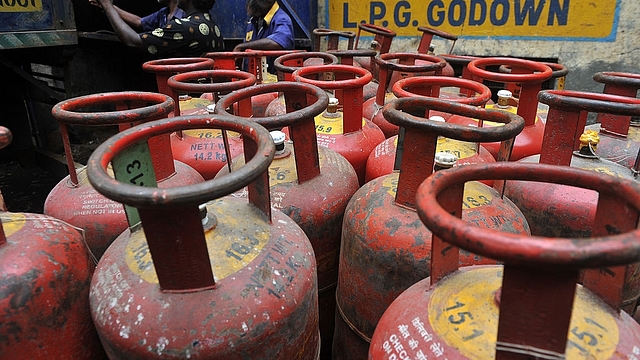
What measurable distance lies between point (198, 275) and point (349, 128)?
4.44ft

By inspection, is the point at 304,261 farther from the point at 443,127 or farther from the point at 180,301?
the point at 443,127

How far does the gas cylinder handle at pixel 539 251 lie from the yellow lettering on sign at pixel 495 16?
12.4ft

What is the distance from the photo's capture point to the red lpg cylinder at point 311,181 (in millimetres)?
1596

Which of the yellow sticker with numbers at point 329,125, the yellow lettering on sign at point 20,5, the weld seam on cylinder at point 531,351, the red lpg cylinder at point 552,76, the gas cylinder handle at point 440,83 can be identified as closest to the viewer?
the weld seam on cylinder at point 531,351

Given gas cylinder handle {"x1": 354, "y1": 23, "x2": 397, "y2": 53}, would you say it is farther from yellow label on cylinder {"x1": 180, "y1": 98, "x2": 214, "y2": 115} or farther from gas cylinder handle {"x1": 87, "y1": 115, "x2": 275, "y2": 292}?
gas cylinder handle {"x1": 87, "y1": 115, "x2": 275, "y2": 292}

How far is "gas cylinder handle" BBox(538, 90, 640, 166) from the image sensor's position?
1.48m

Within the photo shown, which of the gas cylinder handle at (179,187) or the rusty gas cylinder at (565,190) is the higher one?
the gas cylinder handle at (179,187)

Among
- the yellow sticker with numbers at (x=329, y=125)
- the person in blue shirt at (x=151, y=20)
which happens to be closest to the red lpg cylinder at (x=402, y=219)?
the yellow sticker with numbers at (x=329, y=125)

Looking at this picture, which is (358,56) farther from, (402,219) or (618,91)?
(402,219)

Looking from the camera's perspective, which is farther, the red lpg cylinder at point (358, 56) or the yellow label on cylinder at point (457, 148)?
the red lpg cylinder at point (358, 56)

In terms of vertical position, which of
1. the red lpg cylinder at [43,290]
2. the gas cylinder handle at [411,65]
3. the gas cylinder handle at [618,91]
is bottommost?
the red lpg cylinder at [43,290]

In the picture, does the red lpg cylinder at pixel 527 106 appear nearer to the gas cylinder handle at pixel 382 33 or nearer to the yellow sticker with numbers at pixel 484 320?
the yellow sticker with numbers at pixel 484 320

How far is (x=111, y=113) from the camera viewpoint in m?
1.38

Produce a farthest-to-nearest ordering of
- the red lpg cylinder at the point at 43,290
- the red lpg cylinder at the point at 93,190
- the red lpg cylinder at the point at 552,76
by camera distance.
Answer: the red lpg cylinder at the point at 552,76
the red lpg cylinder at the point at 93,190
the red lpg cylinder at the point at 43,290
